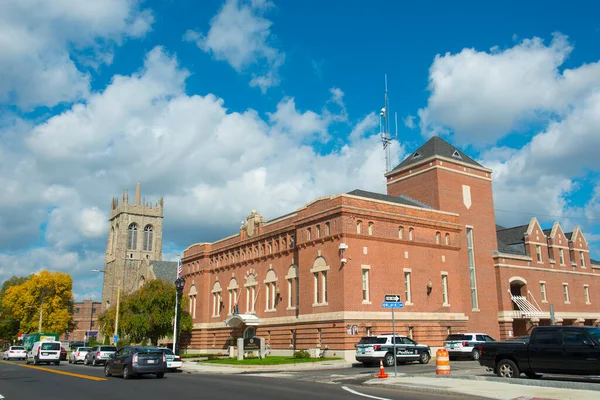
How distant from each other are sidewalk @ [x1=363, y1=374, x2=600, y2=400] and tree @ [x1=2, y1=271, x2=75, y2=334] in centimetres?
8247

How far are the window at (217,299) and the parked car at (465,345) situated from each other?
27306 millimetres

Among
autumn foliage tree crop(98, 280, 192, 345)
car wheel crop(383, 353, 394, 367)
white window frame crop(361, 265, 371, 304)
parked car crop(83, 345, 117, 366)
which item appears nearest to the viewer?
car wheel crop(383, 353, 394, 367)

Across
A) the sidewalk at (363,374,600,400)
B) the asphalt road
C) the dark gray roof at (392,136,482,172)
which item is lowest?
the asphalt road

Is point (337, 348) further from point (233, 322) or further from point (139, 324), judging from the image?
point (139, 324)

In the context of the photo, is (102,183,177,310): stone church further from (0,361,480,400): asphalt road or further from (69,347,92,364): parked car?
(0,361,480,400): asphalt road

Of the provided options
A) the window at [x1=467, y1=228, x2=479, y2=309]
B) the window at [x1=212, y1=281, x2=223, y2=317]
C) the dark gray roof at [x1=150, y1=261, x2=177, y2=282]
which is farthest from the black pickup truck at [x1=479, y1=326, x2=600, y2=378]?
the dark gray roof at [x1=150, y1=261, x2=177, y2=282]

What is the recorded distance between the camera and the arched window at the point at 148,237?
124 m

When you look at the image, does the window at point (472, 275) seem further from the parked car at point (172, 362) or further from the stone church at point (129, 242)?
the stone church at point (129, 242)

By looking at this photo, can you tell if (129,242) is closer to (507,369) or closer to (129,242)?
(129,242)

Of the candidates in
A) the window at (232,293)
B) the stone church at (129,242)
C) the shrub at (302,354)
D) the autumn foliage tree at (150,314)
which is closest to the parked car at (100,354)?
the autumn foliage tree at (150,314)

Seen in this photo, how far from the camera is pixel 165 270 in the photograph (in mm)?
92375

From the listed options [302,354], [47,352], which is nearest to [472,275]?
[302,354]

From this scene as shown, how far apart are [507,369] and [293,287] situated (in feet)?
85.6

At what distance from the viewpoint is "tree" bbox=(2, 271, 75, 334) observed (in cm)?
8988
